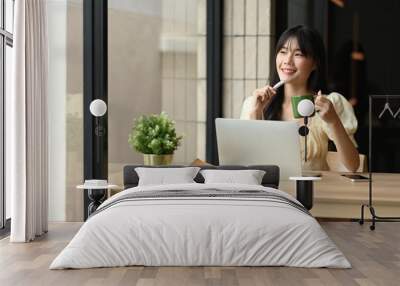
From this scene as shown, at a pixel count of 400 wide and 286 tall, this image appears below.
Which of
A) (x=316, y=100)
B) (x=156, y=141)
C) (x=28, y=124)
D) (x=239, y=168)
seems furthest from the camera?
(x=316, y=100)

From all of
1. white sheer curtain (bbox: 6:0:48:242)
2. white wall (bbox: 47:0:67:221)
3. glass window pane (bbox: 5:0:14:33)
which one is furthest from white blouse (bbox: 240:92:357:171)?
glass window pane (bbox: 5:0:14:33)

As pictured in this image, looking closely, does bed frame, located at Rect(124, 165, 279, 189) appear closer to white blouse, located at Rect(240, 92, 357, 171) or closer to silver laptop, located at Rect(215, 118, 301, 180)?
silver laptop, located at Rect(215, 118, 301, 180)

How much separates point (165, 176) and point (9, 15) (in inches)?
78.1

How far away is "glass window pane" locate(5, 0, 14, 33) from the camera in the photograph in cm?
634

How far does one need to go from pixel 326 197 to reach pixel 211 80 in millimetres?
2409

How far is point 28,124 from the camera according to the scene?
19.5 feet

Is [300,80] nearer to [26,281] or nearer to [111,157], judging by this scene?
[111,157]

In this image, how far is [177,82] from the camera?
→ 8.41 m

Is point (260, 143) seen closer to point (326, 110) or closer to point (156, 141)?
point (156, 141)

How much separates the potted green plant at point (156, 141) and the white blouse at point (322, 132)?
5.75 feet

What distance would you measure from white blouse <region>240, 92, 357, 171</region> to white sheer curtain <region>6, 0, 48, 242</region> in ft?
10.3

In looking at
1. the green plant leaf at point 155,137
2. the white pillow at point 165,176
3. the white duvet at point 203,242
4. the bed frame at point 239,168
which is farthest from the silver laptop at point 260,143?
the white duvet at point 203,242

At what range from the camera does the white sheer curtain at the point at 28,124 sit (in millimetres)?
5848

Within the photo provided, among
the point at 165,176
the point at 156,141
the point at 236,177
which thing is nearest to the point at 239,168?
the point at 236,177
